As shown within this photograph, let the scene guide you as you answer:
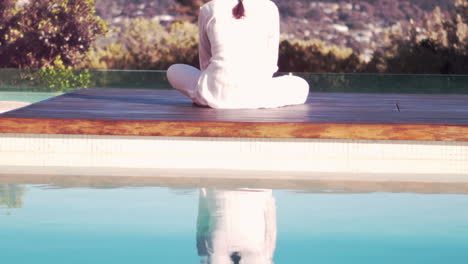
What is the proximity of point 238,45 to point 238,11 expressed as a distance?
21 cm

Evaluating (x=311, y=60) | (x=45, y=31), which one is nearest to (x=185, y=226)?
(x=45, y=31)

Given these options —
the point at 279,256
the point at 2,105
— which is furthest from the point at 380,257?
the point at 2,105

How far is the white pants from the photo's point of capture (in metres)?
5.37

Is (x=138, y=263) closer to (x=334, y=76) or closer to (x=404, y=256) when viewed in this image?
(x=404, y=256)

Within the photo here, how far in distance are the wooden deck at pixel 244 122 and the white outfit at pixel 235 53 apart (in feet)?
0.42

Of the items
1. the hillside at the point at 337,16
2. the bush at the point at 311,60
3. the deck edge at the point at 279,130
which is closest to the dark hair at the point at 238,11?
the deck edge at the point at 279,130

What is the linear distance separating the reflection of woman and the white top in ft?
3.53

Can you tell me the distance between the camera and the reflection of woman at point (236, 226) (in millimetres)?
2904

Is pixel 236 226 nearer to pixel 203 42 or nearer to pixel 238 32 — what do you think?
pixel 238 32

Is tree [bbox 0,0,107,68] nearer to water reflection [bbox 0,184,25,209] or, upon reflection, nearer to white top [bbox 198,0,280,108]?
white top [bbox 198,0,280,108]

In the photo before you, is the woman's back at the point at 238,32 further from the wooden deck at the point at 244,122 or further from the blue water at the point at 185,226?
the blue water at the point at 185,226

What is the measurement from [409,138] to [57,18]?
1029 cm

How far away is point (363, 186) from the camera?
4383 millimetres

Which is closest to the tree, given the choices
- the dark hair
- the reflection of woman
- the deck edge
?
the dark hair
